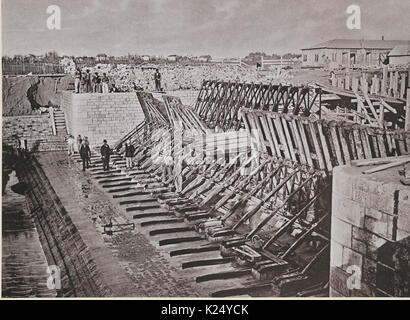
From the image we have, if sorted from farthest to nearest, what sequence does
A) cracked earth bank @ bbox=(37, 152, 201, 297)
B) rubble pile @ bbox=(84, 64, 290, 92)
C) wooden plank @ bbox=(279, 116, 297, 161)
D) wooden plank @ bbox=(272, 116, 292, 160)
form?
rubble pile @ bbox=(84, 64, 290, 92)
wooden plank @ bbox=(272, 116, 292, 160)
wooden plank @ bbox=(279, 116, 297, 161)
cracked earth bank @ bbox=(37, 152, 201, 297)

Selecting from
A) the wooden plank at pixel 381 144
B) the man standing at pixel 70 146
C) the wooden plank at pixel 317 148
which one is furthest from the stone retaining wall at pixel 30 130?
the wooden plank at pixel 381 144

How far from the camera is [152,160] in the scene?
18250mm

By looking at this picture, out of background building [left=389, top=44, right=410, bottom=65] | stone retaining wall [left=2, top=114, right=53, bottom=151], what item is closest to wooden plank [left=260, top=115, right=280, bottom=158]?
background building [left=389, top=44, right=410, bottom=65]

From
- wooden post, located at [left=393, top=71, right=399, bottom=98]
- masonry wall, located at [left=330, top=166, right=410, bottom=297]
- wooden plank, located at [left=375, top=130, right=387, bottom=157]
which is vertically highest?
wooden post, located at [left=393, top=71, right=399, bottom=98]

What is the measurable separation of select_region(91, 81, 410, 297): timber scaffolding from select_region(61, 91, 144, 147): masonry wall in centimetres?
270

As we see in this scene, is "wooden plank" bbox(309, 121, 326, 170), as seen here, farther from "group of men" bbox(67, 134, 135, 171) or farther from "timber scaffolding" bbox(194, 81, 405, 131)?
"group of men" bbox(67, 134, 135, 171)

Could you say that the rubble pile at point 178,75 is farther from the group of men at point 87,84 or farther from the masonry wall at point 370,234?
the masonry wall at point 370,234

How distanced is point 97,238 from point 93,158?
9.30m

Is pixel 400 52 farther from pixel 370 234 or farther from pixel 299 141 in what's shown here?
pixel 370 234

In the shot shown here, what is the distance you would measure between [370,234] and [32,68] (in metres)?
19.4

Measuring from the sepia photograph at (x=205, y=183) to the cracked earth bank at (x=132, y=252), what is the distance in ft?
0.13

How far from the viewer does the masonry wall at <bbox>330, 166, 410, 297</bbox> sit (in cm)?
586

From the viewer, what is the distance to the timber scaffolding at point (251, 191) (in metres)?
9.04
